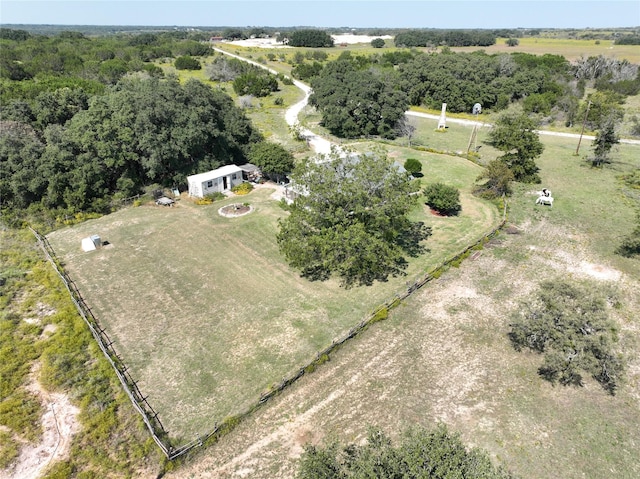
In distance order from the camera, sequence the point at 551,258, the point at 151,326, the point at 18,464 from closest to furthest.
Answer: the point at 18,464 → the point at 151,326 → the point at 551,258

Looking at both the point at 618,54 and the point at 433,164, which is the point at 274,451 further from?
the point at 618,54

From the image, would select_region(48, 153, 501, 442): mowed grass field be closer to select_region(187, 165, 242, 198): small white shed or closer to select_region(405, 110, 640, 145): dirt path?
select_region(187, 165, 242, 198): small white shed

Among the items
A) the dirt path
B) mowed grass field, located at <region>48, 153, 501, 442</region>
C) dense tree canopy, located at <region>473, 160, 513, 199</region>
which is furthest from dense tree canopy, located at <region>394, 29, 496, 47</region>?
mowed grass field, located at <region>48, 153, 501, 442</region>

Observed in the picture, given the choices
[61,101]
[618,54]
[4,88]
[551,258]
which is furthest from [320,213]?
[618,54]

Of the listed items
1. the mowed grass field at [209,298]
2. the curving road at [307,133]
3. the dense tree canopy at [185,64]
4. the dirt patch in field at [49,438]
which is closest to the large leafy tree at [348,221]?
the mowed grass field at [209,298]

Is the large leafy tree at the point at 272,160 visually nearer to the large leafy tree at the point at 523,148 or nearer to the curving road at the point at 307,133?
the curving road at the point at 307,133

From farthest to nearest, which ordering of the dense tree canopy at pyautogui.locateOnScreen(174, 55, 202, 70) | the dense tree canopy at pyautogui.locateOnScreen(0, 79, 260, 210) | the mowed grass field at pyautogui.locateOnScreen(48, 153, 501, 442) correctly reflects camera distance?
Answer: the dense tree canopy at pyautogui.locateOnScreen(174, 55, 202, 70)
the dense tree canopy at pyautogui.locateOnScreen(0, 79, 260, 210)
the mowed grass field at pyautogui.locateOnScreen(48, 153, 501, 442)
